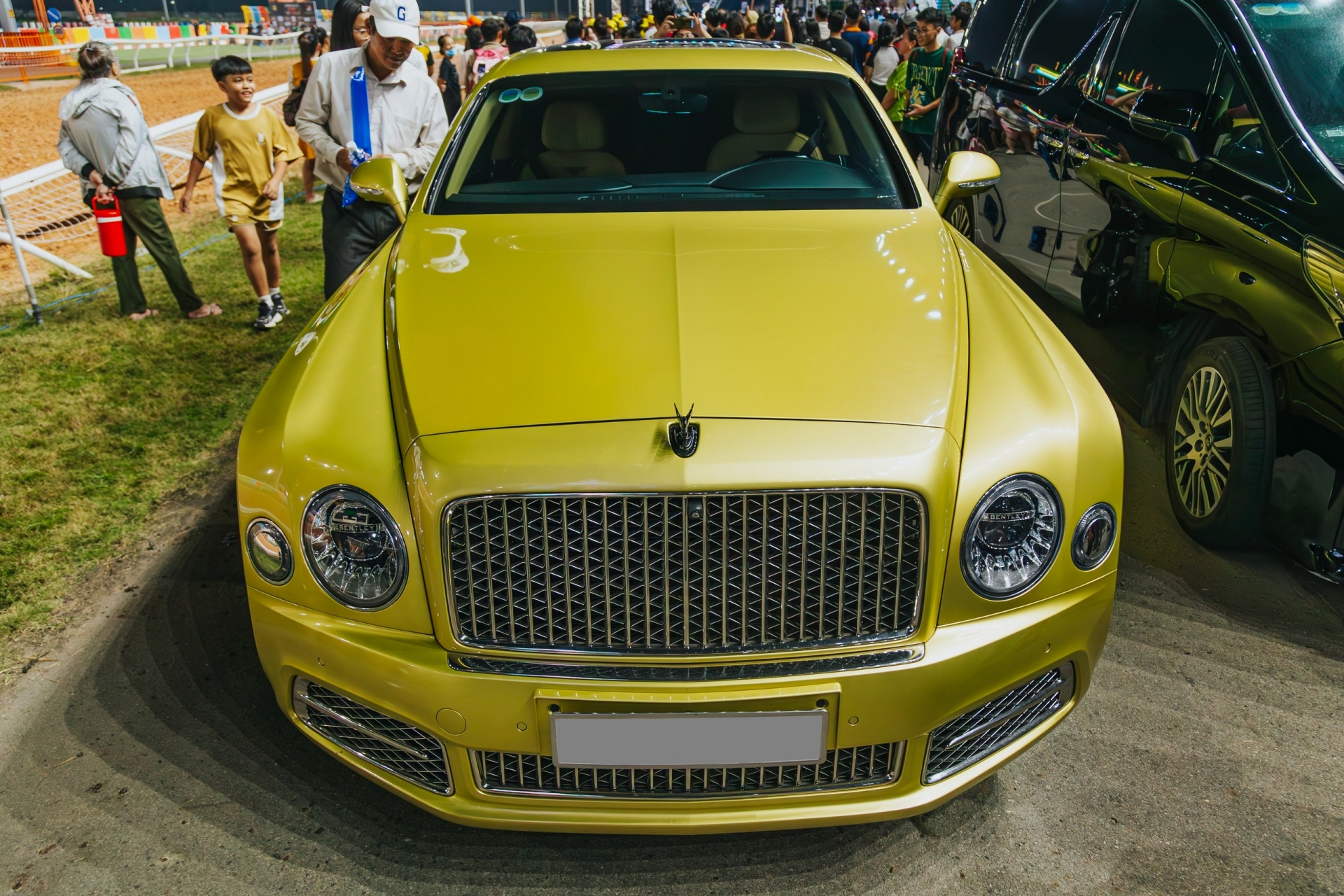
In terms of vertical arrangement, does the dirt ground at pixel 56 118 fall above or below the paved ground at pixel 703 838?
below

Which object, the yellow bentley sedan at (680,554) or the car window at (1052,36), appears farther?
the car window at (1052,36)

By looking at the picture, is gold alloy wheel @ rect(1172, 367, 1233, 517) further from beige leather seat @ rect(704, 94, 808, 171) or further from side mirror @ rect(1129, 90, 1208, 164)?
beige leather seat @ rect(704, 94, 808, 171)

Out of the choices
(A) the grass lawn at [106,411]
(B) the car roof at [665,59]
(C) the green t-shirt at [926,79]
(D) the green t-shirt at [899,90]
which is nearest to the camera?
(B) the car roof at [665,59]

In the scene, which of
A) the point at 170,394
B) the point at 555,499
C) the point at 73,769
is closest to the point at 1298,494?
the point at 555,499

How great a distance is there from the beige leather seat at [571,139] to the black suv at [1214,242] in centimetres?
206

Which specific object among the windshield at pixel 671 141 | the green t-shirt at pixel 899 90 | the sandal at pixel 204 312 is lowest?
the sandal at pixel 204 312

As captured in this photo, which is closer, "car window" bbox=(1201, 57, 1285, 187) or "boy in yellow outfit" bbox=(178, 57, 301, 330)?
"car window" bbox=(1201, 57, 1285, 187)

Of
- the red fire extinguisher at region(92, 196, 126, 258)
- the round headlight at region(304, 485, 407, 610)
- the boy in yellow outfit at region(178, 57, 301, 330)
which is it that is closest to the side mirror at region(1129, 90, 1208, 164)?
the round headlight at region(304, 485, 407, 610)

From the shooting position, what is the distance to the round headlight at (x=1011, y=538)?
196 centimetres

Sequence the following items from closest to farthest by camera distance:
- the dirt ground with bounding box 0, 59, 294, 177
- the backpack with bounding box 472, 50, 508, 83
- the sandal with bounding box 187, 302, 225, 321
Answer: the sandal with bounding box 187, 302, 225, 321, the backpack with bounding box 472, 50, 508, 83, the dirt ground with bounding box 0, 59, 294, 177

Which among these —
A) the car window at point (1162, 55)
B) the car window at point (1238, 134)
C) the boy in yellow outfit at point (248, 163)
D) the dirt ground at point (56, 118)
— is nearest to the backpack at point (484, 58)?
the dirt ground at point (56, 118)

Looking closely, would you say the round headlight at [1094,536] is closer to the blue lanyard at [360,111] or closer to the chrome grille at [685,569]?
the chrome grille at [685,569]

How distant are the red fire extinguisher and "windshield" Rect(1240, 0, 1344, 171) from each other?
610 cm

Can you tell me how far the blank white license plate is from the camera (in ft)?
6.16
